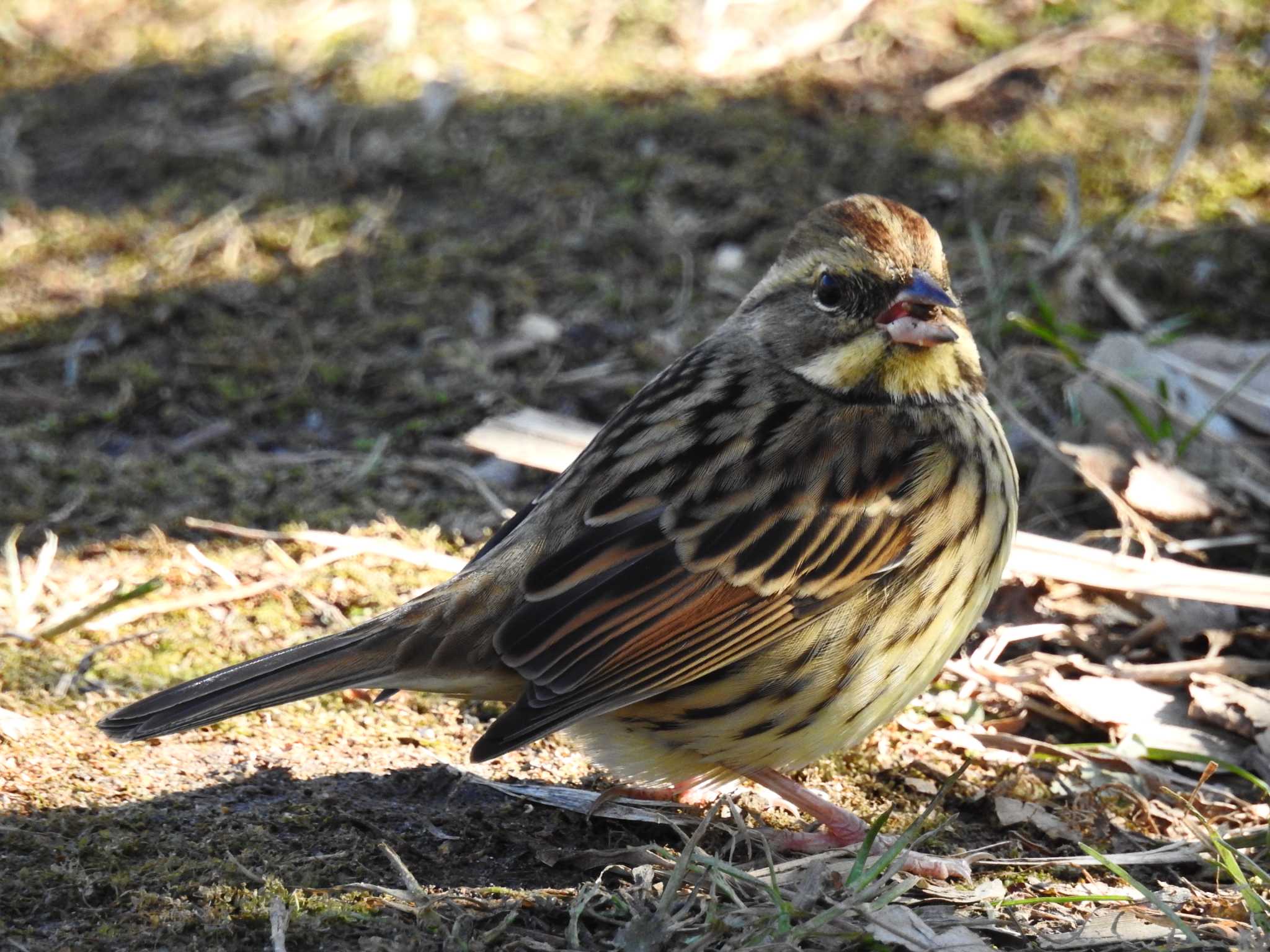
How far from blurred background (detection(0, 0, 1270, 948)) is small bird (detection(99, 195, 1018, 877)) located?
373mm

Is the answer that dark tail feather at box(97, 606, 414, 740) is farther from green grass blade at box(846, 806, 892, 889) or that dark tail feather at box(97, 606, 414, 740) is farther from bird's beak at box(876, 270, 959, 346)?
bird's beak at box(876, 270, 959, 346)

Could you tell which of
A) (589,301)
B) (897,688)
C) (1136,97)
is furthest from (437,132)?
(897,688)

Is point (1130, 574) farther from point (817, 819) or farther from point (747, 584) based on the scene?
point (747, 584)

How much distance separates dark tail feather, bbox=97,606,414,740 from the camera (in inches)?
140

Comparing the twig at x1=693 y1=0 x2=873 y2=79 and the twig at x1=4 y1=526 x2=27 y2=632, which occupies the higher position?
the twig at x1=693 y1=0 x2=873 y2=79


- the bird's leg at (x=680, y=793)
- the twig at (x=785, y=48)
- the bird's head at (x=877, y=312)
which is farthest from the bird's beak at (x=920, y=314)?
the twig at (x=785, y=48)

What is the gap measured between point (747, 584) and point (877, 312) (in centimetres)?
85

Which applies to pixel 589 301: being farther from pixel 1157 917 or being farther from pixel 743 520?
pixel 1157 917

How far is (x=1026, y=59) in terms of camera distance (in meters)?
7.38

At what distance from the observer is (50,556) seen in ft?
15.8

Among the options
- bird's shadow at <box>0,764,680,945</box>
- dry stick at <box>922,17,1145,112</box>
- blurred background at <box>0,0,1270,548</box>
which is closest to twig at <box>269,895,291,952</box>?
bird's shadow at <box>0,764,680,945</box>

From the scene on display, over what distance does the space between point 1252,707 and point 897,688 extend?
1250mm

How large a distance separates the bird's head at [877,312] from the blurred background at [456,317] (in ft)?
3.22

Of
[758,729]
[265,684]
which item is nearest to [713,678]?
[758,729]
